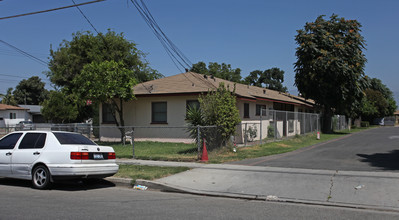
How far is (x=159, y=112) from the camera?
71.1 feet

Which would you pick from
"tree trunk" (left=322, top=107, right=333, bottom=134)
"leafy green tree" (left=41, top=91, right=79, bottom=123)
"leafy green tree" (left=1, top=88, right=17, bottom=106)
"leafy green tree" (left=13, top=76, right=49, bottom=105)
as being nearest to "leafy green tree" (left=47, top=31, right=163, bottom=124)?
"leafy green tree" (left=41, top=91, right=79, bottom=123)

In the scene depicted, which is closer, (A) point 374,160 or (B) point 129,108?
(A) point 374,160

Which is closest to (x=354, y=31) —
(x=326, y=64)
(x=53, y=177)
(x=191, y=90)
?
(x=326, y=64)

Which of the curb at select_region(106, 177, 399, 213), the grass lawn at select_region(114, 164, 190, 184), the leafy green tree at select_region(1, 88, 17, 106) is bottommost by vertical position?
the curb at select_region(106, 177, 399, 213)

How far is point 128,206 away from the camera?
695 centimetres

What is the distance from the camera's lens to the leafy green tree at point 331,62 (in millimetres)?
31188

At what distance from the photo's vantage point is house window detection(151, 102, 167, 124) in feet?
70.5

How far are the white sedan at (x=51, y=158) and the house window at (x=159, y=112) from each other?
11898 millimetres

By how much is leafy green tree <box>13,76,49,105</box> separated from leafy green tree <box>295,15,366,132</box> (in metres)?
61.8

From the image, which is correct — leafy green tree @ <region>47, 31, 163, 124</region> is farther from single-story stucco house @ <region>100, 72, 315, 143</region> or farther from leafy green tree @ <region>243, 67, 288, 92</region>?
leafy green tree @ <region>243, 67, 288, 92</region>

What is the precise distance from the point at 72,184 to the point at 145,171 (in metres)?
2.20

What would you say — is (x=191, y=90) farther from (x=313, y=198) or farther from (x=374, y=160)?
(x=313, y=198)

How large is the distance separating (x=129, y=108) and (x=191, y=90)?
15.8ft

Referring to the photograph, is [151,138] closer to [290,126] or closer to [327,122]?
[290,126]
